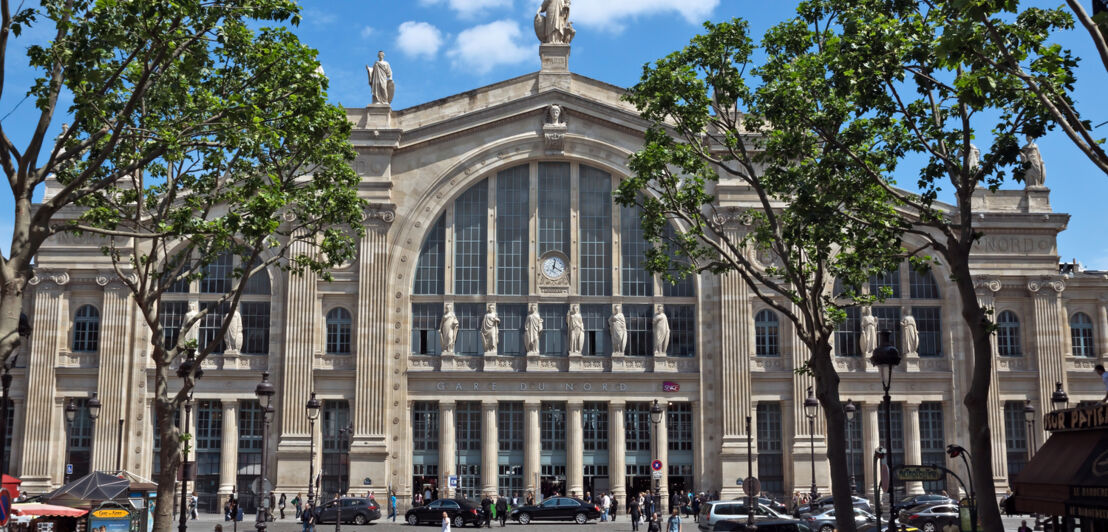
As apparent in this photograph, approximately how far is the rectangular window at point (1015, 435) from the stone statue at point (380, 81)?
34710 millimetres

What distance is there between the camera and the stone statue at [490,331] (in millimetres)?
53938

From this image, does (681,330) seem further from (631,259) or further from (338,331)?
(338,331)

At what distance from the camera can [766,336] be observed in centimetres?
5528

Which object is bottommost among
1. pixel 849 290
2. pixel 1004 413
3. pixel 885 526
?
pixel 885 526

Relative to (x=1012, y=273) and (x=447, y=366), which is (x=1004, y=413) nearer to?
(x=1012, y=273)

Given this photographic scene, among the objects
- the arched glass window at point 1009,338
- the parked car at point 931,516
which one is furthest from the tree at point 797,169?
the arched glass window at point 1009,338

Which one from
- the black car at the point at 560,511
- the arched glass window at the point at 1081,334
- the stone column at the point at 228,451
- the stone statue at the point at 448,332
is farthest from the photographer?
the arched glass window at the point at 1081,334

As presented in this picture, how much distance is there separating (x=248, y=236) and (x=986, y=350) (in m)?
14.2

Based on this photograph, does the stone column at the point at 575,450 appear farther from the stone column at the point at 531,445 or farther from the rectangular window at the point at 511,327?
the rectangular window at the point at 511,327

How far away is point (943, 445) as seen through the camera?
55.1 meters

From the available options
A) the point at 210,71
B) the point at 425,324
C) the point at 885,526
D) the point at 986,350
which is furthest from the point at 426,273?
the point at 986,350

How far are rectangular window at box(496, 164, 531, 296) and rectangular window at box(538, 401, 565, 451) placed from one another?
5812 millimetres

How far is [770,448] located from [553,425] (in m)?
10.8

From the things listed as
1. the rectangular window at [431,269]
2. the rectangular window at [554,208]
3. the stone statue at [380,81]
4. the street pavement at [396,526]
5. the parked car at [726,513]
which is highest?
the stone statue at [380,81]
